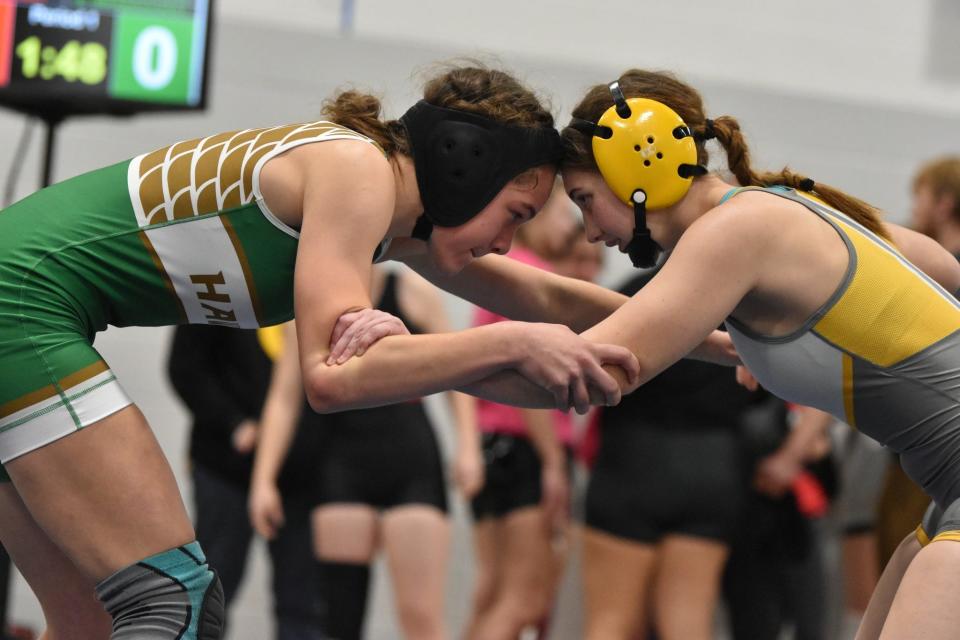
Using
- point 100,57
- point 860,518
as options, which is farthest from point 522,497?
point 100,57

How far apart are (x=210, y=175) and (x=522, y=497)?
9.79 ft

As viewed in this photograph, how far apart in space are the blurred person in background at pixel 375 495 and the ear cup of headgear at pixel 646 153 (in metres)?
2.08

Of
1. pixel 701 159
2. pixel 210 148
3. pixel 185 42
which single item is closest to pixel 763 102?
pixel 185 42

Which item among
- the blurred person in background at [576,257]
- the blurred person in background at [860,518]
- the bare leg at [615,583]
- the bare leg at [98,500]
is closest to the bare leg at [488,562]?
the bare leg at [615,583]

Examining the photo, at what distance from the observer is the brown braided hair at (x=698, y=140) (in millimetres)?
2520

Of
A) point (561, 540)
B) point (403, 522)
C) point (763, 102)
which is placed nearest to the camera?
point (403, 522)

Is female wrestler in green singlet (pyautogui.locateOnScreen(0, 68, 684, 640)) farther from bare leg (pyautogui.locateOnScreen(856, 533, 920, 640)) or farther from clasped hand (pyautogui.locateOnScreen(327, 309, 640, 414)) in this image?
bare leg (pyautogui.locateOnScreen(856, 533, 920, 640))

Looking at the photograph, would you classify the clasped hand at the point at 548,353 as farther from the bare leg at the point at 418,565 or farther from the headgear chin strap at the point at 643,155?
the bare leg at the point at 418,565

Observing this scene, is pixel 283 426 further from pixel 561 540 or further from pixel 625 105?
pixel 625 105

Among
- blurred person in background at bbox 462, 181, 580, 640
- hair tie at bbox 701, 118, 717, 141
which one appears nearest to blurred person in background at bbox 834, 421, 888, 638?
blurred person in background at bbox 462, 181, 580, 640

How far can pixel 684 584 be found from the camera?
14.4 feet

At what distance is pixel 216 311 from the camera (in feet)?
8.04

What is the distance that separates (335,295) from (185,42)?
3209 millimetres

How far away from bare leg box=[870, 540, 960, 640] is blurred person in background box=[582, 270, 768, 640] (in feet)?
7.12
